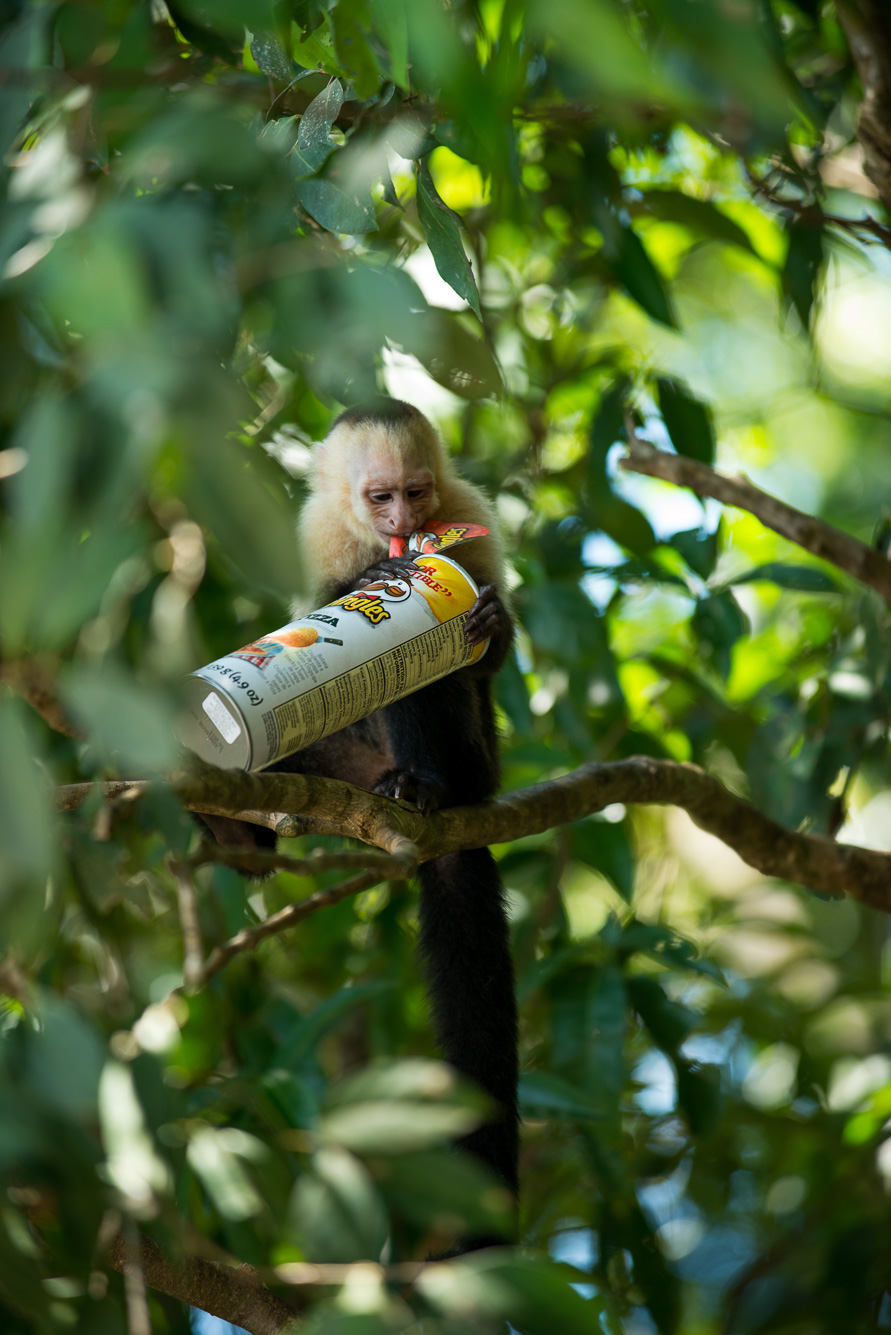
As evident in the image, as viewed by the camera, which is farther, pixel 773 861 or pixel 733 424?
pixel 733 424

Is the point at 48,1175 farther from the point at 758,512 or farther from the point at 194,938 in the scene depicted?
the point at 758,512

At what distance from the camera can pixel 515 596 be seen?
2217 millimetres

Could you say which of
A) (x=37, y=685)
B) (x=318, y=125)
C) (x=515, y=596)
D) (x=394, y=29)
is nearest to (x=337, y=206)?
(x=318, y=125)

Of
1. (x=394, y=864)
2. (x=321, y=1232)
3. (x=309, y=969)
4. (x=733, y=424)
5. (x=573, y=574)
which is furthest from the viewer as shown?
(x=733, y=424)

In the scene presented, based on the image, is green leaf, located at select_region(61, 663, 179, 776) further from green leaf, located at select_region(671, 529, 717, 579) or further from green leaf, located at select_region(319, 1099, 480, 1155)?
green leaf, located at select_region(671, 529, 717, 579)

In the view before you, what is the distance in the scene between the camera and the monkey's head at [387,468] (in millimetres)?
1958

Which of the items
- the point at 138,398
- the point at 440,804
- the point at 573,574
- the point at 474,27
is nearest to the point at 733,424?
the point at 573,574

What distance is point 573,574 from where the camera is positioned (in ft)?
7.95

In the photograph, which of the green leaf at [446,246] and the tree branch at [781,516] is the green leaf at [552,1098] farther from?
the green leaf at [446,246]

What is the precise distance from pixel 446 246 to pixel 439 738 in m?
0.86

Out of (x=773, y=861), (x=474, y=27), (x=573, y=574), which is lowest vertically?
(x=773, y=861)

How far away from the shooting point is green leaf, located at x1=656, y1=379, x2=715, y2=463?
221cm

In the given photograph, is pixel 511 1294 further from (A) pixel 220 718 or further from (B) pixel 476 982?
(B) pixel 476 982

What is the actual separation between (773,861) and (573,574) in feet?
2.58
